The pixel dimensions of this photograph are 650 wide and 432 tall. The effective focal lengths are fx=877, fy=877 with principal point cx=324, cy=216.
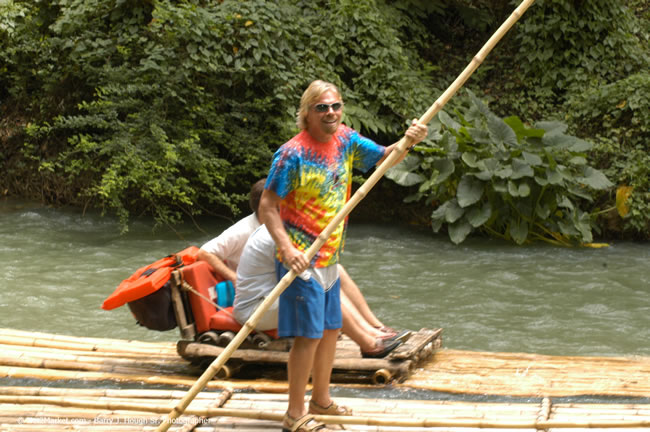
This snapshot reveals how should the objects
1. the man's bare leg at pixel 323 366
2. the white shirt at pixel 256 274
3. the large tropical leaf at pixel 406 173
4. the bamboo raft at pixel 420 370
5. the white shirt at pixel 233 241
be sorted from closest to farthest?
the man's bare leg at pixel 323 366, the bamboo raft at pixel 420 370, the white shirt at pixel 256 274, the white shirt at pixel 233 241, the large tropical leaf at pixel 406 173

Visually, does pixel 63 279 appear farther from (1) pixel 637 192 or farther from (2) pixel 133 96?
(1) pixel 637 192

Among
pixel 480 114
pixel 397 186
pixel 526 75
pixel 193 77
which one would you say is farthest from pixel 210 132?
pixel 526 75

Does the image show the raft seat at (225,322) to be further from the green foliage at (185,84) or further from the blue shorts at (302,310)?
the green foliage at (185,84)

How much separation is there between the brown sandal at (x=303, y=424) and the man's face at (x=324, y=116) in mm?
1191

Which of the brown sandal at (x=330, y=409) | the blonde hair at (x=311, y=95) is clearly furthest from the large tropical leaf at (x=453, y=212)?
the blonde hair at (x=311, y=95)

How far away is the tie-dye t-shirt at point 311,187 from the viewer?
3668 mm

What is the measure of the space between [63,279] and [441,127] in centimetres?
489

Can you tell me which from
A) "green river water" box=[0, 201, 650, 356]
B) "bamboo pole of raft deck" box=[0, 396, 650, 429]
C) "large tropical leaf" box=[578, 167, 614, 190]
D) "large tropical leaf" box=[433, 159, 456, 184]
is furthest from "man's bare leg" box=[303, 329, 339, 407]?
"large tropical leaf" box=[578, 167, 614, 190]

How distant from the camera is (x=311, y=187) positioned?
3719 mm

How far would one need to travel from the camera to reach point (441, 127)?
35.2 ft

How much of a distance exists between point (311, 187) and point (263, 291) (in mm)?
1385

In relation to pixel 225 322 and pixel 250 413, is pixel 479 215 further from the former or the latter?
pixel 250 413

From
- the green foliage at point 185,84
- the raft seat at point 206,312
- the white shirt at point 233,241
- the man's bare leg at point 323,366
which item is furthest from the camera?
the green foliage at point 185,84

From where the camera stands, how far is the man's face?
3670 mm
